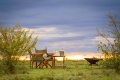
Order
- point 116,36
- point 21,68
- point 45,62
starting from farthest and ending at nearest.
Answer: point 45,62 < point 21,68 < point 116,36

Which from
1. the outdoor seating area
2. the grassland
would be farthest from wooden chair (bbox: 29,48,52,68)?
the grassland

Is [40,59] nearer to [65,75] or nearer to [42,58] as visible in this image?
[42,58]

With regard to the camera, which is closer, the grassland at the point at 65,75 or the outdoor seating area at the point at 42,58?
the grassland at the point at 65,75

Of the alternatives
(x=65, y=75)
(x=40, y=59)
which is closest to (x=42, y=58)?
(x=40, y=59)

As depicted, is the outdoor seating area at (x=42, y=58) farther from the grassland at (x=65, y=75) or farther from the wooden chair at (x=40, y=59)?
the grassland at (x=65, y=75)

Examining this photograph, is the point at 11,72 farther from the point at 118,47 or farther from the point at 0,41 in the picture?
the point at 118,47


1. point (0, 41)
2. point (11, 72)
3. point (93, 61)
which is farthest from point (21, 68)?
point (93, 61)

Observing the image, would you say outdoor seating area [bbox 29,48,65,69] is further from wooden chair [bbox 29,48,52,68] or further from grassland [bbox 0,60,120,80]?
grassland [bbox 0,60,120,80]

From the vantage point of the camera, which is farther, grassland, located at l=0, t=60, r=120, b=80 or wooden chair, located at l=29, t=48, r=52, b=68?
wooden chair, located at l=29, t=48, r=52, b=68

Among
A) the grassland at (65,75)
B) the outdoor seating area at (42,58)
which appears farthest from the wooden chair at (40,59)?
the grassland at (65,75)

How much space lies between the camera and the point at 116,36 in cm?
1300

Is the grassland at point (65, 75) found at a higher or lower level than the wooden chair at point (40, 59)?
lower

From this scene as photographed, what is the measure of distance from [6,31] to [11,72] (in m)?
1.86

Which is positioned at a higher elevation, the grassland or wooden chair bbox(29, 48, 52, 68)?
wooden chair bbox(29, 48, 52, 68)
